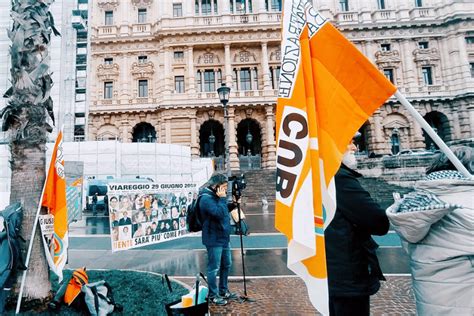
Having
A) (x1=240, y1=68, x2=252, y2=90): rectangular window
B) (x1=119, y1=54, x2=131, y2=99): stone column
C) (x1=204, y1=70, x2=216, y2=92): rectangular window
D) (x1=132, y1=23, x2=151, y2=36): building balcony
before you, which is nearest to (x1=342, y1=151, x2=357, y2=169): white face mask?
(x1=240, y1=68, x2=252, y2=90): rectangular window

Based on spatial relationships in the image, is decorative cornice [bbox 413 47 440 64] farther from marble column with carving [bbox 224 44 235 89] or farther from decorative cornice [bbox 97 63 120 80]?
decorative cornice [bbox 97 63 120 80]

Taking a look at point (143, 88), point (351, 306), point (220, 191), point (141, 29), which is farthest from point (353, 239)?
point (141, 29)

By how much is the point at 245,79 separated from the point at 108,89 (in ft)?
46.0

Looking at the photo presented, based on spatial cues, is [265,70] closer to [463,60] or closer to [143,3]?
[143,3]

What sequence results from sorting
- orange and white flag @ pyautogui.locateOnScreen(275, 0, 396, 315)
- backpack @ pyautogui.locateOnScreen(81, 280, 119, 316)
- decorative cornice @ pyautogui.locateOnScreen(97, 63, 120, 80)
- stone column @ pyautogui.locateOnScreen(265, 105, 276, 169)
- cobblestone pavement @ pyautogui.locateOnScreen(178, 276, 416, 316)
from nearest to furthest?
orange and white flag @ pyautogui.locateOnScreen(275, 0, 396, 315), backpack @ pyautogui.locateOnScreen(81, 280, 119, 316), cobblestone pavement @ pyautogui.locateOnScreen(178, 276, 416, 316), stone column @ pyautogui.locateOnScreen(265, 105, 276, 169), decorative cornice @ pyautogui.locateOnScreen(97, 63, 120, 80)

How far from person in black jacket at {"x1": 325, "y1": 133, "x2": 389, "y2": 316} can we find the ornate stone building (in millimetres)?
23515

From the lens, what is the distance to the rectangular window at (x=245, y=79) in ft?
91.4

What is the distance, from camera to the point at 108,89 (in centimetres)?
2814

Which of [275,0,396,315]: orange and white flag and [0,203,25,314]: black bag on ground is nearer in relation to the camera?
[275,0,396,315]: orange and white flag

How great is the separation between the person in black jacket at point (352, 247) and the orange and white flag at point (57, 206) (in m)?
3.66

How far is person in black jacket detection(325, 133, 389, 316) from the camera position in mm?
2104

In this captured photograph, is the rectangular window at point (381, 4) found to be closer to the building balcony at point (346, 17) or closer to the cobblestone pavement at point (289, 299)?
the building balcony at point (346, 17)

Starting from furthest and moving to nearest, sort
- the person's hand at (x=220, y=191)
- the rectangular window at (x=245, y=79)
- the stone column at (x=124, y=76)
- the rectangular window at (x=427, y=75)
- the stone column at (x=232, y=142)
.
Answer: the rectangular window at (x=427, y=75) → the rectangular window at (x=245, y=79) → the stone column at (x=124, y=76) → the stone column at (x=232, y=142) → the person's hand at (x=220, y=191)

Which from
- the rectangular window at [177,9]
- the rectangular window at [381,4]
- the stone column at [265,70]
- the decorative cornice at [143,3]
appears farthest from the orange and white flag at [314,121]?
the rectangular window at [381,4]
